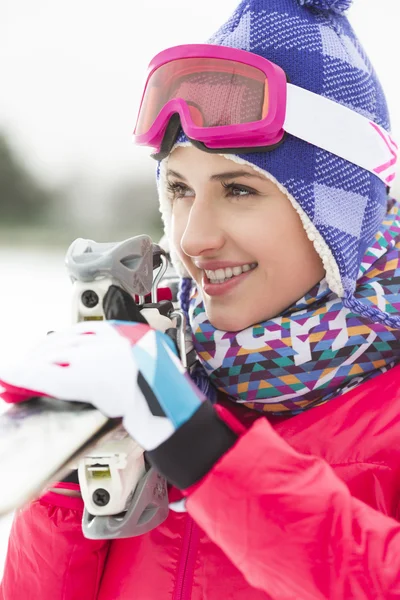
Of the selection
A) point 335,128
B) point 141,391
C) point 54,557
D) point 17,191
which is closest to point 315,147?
point 335,128

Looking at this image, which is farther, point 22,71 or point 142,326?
point 22,71

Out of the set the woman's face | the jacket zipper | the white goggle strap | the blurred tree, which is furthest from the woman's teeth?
the blurred tree

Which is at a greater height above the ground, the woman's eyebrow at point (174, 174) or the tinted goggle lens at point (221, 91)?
the tinted goggle lens at point (221, 91)

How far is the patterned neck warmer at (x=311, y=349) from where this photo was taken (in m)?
1.01

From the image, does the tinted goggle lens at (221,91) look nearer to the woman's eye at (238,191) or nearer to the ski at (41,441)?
the woman's eye at (238,191)

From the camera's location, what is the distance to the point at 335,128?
3.39ft

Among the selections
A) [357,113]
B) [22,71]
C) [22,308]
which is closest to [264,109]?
[357,113]

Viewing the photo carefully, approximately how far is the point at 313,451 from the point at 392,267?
0.36 m

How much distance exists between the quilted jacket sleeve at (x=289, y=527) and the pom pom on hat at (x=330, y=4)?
29.4 inches

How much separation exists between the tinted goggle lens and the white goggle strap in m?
0.05

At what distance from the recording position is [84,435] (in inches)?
24.3

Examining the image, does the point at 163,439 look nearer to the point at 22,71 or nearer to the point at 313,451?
the point at 313,451

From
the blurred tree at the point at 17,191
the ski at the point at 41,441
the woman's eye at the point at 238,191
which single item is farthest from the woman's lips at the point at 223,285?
the blurred tree at the point at 17,191

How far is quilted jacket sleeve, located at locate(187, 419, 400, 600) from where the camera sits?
644mm
